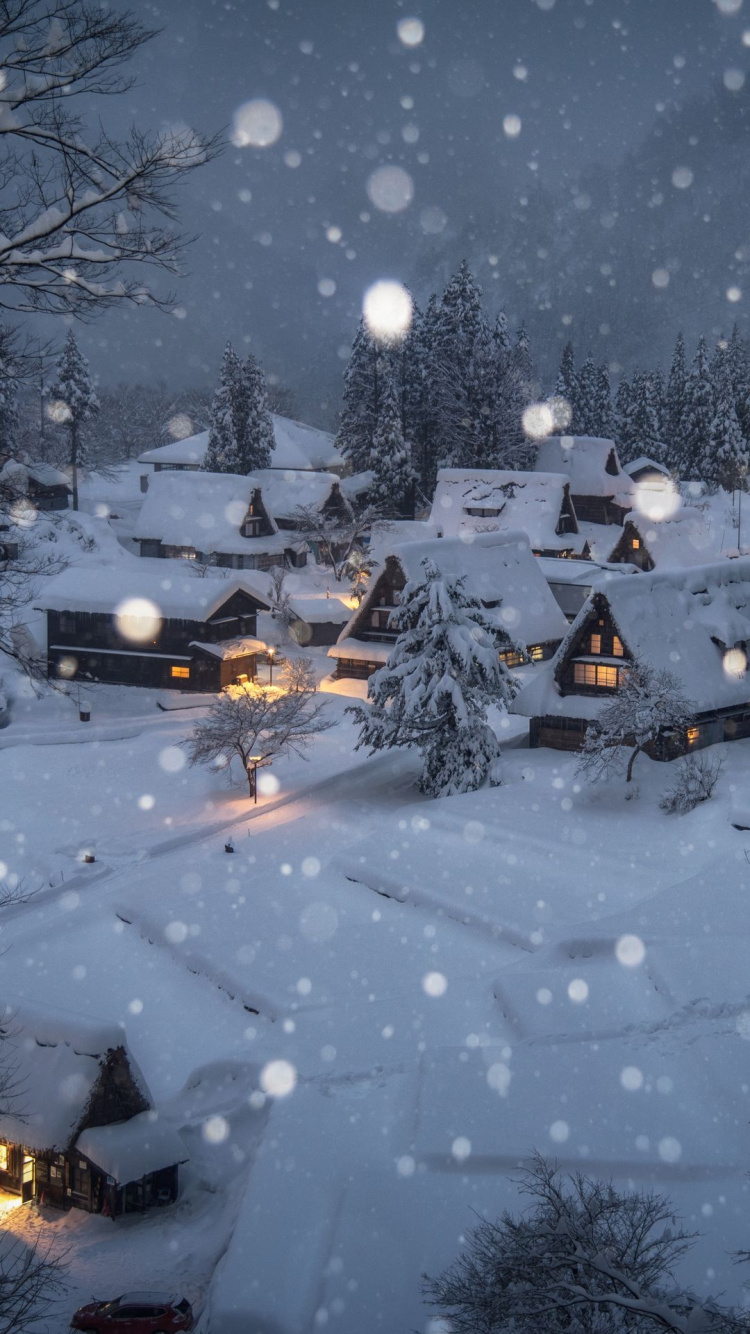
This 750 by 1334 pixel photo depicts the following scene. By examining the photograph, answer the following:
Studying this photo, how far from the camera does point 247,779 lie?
1332 inches

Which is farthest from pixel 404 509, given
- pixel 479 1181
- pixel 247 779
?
pixel 479 1181

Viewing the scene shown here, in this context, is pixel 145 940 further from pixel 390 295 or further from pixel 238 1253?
pixel 390 295

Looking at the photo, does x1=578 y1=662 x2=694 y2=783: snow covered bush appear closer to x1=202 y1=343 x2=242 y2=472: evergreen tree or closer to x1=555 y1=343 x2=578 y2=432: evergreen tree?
x1=202 y1=343 x2=242 y2=472: evergreen tree

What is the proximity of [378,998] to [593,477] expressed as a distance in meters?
52.6

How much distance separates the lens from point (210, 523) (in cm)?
5569

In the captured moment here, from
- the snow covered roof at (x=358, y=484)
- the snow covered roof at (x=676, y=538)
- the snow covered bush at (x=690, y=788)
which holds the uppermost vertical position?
the snow covered roof at (x=358, y=484)

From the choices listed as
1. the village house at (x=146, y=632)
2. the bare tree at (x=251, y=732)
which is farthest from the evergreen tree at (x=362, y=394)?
the bare tree at (x=251, y=732)

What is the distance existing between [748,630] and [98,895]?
20.8 metres

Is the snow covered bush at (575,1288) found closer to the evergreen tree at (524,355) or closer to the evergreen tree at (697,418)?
the evergreen tree at (697,418)

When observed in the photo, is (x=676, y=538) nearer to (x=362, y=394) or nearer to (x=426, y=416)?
(x=426, y=416)

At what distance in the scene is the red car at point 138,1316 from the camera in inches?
520

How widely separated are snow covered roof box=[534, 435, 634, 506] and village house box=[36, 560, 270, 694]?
31.9 meters

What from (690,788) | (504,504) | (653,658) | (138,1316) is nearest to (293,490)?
(504,504)

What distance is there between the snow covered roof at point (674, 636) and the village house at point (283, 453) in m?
38.6
